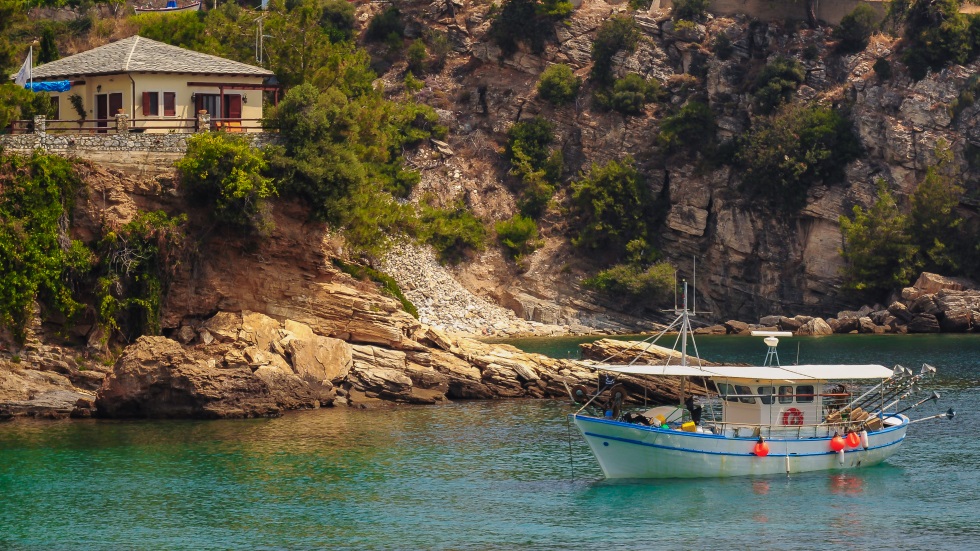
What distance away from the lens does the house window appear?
6694 centimetres

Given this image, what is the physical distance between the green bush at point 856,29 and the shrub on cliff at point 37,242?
66262mm

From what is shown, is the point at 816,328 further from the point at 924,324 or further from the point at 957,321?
the point at 957,321

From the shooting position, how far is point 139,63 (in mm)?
67000

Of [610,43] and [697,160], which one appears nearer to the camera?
[697,160]

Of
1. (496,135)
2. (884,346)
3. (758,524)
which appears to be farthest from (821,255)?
(758,524)

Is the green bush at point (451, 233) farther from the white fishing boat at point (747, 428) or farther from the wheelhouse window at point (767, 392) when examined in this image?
the wheelhouse window at point (767, 392)

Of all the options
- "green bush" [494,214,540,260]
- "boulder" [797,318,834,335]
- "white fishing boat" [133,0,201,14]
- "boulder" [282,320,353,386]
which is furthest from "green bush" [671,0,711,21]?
"boulder" [282,320,353,386]

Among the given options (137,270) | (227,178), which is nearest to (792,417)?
(227,178)

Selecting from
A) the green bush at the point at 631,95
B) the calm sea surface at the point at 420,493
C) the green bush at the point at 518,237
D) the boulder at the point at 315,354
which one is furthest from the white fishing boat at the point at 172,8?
the calm sea surface at the point at 420,493

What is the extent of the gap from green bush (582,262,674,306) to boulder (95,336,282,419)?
159 feet

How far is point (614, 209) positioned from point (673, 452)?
199 feet

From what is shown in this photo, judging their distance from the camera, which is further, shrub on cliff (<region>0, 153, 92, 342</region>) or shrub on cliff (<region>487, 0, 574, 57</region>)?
shrub on cliff (<region>487, 0, 574, 57</region>)

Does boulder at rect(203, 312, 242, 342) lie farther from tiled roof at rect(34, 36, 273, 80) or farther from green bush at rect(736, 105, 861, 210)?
green bush at rect(736, 105, 861, 210)

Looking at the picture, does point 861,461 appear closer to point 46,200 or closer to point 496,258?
point 46,200
